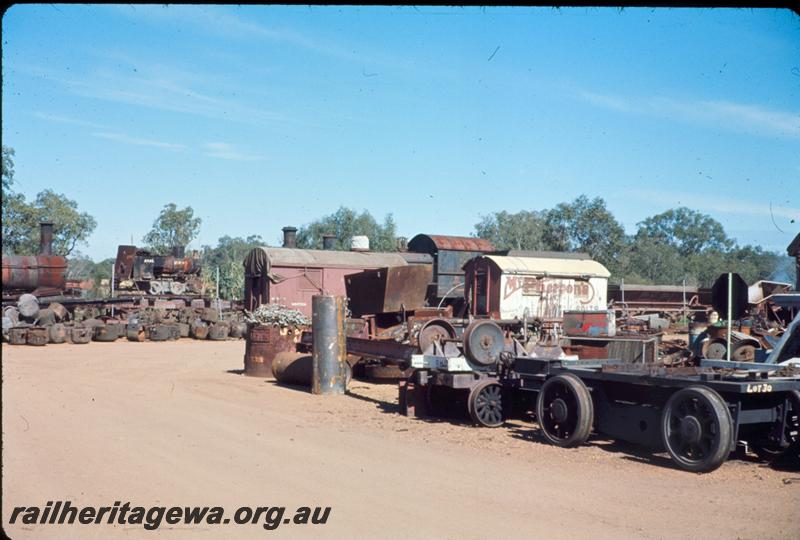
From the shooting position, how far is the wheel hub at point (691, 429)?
310 inches

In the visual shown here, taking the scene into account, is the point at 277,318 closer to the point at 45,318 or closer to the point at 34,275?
the point at 45,318

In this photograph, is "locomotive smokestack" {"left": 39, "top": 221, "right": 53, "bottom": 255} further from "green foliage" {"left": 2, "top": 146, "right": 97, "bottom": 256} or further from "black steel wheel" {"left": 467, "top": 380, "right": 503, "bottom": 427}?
"black steel wheel" {"left": 467, "top": 380, "right": 503, "bottom": 427}

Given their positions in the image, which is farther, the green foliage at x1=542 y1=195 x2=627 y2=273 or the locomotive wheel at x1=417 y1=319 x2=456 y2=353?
the green foliage at x1=542 y1=195 x2=627 y2=273

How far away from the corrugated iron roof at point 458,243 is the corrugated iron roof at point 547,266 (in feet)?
17.9

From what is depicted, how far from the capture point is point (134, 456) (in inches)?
315

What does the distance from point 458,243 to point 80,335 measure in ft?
50.2

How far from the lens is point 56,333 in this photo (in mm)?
27203

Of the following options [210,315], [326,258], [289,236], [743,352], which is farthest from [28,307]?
[743,352]

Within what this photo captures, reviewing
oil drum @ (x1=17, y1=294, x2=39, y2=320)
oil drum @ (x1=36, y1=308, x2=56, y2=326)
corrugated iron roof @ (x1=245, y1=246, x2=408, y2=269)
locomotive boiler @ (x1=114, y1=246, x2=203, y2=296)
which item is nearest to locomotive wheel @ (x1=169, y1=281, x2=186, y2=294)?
locomotive boiler @ (x1=114, y1=246, x2=203, y2=296)

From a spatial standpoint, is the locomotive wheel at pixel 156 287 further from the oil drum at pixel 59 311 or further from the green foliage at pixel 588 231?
the green foliage at pixel 588 231

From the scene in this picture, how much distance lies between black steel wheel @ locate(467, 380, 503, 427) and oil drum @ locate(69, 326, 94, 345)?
67.7ft

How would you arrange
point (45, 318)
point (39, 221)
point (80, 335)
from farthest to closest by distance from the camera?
1. point (39, 221)
2. point (45, 318)
3. point (80, 335)

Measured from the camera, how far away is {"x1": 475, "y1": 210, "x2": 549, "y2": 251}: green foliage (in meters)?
66.9

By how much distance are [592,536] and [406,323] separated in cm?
1196
